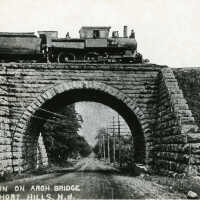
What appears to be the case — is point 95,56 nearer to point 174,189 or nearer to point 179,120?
→ point 179,120

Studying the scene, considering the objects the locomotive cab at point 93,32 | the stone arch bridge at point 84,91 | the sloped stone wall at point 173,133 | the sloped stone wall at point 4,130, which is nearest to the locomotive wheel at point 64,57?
the locomotive cab at point 93,32

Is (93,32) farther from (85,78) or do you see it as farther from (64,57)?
(85,78)

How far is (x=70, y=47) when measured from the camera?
2208cm

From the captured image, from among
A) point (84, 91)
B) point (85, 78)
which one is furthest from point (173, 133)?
point (84, 91)

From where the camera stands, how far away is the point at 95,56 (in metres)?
22.4

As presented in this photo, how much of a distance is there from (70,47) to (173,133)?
867 cm

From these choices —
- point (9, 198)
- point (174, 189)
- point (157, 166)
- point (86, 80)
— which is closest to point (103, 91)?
point (86, 80)

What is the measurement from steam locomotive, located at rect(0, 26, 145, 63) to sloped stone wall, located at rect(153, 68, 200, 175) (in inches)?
141

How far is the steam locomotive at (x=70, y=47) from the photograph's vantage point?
21672mm

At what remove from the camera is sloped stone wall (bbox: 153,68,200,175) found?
582 inches

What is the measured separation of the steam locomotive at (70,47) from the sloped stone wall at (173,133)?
11.8 ft

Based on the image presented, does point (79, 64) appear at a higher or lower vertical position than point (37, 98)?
higher

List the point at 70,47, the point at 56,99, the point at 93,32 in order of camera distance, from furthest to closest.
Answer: the point at 93,32, the point at 70,47, the point at 56,99

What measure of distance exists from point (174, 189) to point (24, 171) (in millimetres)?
9578
